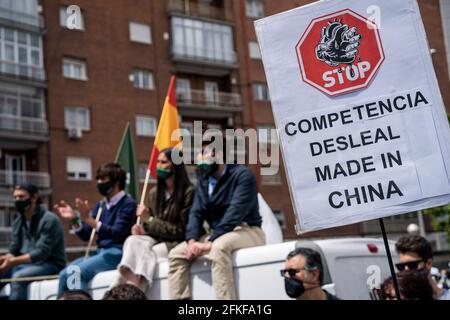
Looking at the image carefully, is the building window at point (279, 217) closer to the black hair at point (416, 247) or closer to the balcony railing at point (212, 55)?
the balcony railing at point (212, 55)

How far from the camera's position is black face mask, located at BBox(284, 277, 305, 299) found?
11.2ft

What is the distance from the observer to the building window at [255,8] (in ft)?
11.7

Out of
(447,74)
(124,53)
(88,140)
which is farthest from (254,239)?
(88,140)

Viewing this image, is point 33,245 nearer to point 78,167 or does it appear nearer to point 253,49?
point 253,49

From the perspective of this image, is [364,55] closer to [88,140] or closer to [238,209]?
[238,209]

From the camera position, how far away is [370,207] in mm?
2334

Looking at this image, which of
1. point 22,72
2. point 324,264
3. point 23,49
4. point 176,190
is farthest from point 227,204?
point 22,72

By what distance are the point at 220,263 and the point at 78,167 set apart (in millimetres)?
13078

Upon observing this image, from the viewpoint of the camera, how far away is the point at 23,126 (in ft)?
63.2

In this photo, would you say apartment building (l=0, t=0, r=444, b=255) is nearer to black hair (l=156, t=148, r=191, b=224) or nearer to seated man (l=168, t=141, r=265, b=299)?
seated man (l=168, t=141, r=265, b=299)

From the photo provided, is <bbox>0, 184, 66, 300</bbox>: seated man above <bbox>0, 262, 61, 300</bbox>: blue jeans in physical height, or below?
above

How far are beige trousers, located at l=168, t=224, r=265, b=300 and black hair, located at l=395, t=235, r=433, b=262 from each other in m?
1.07

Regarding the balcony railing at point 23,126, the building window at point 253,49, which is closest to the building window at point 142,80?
the building window at point 253,49

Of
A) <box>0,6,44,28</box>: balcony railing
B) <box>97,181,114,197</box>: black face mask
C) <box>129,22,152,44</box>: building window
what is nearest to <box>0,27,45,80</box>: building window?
<box>0,6,44,28</box>: balcony railing
